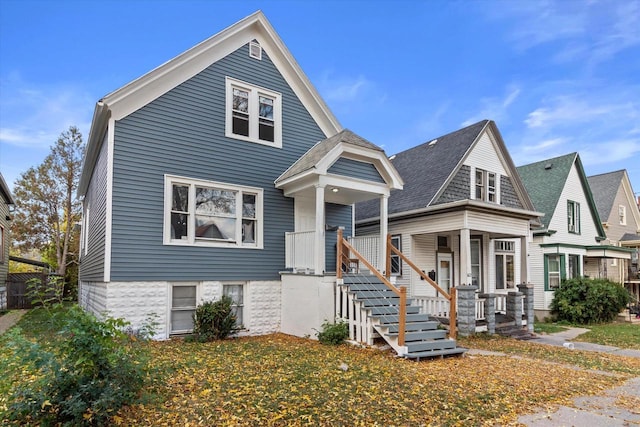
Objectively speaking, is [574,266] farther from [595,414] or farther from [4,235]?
[4,235]

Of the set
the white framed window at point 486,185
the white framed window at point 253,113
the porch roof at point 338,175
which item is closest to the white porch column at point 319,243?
the porch roof at point 338,175

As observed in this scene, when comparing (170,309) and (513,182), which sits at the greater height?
(513,182)

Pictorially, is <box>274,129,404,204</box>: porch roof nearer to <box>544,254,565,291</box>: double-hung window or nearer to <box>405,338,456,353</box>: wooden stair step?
<box>405,338,456,353</box>: wooden stair step

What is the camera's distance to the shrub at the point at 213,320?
926cm

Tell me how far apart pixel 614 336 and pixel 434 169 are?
7732 mm

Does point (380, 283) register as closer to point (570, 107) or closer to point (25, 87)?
point (570, 107)

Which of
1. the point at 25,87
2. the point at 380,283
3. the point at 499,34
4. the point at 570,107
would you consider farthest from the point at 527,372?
the point at 25,87

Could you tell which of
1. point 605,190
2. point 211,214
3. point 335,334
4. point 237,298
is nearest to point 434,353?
point 335,334

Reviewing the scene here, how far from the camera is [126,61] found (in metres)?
16.5

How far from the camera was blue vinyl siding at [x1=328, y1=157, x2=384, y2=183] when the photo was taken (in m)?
10.1

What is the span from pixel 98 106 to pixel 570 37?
54.3 feet

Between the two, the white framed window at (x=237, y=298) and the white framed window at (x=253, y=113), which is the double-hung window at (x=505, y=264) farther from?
the white framed window at (x=237, y=298)

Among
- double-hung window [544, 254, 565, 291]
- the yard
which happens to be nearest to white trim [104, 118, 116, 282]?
the yard

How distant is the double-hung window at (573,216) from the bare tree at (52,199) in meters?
28.1
